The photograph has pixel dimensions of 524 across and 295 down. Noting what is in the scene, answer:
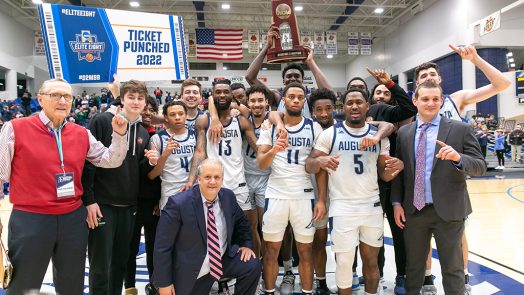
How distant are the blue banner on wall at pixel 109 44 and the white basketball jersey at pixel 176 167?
0.80m

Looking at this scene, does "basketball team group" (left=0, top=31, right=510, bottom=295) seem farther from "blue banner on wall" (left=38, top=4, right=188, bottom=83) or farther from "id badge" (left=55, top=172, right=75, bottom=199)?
"blue banner on wall" (left=38, top=4, right=188, bottom=83)

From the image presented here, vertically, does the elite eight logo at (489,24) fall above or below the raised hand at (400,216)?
above

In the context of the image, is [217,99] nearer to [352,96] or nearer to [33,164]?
[352,96]

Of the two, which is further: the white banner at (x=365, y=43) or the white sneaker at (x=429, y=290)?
A: the white banner at (x=365, y=43)

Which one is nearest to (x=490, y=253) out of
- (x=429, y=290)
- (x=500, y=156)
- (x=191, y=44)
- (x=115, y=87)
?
(x=429, y=290)

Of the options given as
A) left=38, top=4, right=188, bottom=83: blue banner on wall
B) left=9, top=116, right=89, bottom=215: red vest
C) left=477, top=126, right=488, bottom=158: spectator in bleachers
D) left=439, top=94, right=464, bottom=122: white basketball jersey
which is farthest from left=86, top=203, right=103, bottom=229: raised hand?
left=477, top=126, right=488, bottom=158: spectator in bleachers

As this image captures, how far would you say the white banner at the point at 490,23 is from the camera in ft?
48.1

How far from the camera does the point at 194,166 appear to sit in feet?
11.8

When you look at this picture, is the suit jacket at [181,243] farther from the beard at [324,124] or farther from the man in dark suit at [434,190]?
the man in dark suit at [434,190]

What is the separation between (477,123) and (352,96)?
14336 millimetres

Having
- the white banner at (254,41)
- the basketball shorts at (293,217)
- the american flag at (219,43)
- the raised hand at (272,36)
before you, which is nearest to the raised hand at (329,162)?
the basketball shorts at (293,217)

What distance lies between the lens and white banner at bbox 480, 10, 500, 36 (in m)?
14.7

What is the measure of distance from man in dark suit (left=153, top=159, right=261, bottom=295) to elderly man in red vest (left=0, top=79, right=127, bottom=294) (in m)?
0.60

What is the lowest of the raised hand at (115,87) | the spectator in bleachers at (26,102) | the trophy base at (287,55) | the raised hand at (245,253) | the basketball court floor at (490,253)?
the basketball court floor at (490,253)
